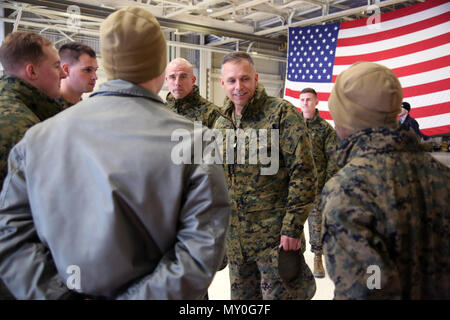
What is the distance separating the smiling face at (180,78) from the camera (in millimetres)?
2727

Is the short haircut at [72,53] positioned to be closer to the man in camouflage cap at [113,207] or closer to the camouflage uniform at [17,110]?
the camouflage uniform at [17,110]

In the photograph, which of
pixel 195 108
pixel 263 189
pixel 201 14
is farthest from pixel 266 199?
pixel 201 14

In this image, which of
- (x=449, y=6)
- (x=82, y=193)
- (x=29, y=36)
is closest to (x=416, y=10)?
(x=449, y=6)

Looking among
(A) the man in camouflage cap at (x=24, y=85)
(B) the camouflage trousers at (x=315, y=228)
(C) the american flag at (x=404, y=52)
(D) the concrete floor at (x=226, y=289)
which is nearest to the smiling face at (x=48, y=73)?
(A) the man in camouflage cap at (x=24, y=85)

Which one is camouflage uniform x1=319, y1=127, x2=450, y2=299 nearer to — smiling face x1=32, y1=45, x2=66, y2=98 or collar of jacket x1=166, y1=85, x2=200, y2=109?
smiling face x1=32, y1=45, x2=66, y2=98

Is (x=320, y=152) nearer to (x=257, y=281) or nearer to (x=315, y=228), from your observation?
(x=315, y=228)

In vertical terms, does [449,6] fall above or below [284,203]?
above

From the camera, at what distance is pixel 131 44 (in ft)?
3.21

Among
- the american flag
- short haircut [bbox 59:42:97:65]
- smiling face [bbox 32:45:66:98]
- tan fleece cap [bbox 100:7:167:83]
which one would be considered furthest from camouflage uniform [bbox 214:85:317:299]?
the american flag

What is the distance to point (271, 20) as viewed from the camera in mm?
8805

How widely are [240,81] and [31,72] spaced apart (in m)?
1.08
